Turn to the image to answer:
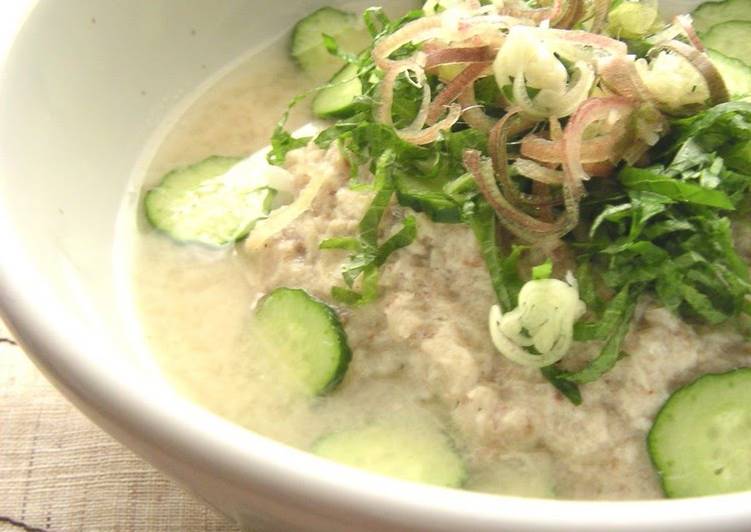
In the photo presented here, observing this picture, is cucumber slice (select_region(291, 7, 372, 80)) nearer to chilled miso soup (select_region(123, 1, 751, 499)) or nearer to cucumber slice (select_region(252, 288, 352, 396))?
chilled miso soup (select_region(123, 1, 751, 499))

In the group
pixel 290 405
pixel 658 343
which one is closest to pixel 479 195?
pixel 658 343

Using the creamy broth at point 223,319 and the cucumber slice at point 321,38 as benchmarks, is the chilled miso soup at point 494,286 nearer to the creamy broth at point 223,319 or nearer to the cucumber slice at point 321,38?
the creamy broth at point 223,319

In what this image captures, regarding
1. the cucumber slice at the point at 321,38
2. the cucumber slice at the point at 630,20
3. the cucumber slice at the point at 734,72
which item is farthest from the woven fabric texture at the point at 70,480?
the cucumber slice at the point at 734,72

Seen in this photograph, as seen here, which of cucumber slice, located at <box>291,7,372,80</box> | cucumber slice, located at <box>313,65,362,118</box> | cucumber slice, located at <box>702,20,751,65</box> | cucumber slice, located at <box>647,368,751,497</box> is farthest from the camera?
cucumber slice, located at <box>291,7,372,80</box>

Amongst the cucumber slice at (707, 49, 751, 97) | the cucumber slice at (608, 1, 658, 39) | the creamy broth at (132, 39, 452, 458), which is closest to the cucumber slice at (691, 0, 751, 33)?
the cucumber slice at (707, 49, 751, 97)

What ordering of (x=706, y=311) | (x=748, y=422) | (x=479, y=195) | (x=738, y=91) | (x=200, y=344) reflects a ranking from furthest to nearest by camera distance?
(x=738, y=91), (x=200, y=344), (x=479, y=195), (x=706, y=311), (x=748, y=422)

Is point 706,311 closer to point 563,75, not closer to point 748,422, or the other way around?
point 748,422

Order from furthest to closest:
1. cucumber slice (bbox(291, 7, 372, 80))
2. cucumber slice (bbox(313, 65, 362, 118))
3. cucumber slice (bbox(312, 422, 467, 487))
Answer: cucumber slice (bbox(291, 7, 372, 80)) → cucumber slice (bbox(313, 65, 362, 118)) → cucumber slice (bbox(312, 422, 467, 487))
